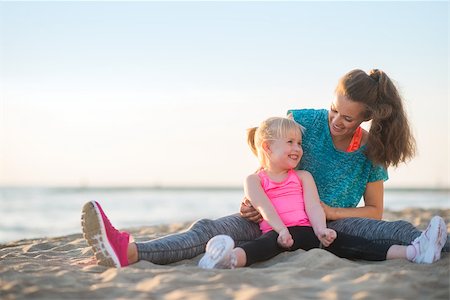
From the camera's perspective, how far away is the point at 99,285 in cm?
297

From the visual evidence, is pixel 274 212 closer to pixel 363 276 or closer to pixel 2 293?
pixel 363 276

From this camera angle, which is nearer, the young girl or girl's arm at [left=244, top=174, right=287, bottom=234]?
the young girl

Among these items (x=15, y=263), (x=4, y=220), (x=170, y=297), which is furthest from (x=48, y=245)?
(x=4, y=220)

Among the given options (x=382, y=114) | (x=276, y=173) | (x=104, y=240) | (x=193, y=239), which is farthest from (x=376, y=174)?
(x=104, y=240)

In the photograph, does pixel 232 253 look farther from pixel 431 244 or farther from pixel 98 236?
pixel 431 244

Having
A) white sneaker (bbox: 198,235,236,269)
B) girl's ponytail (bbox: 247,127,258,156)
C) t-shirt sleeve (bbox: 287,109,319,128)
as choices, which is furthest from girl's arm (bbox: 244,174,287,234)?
t-shirt sleeve (bbox: 287,109,319,128)

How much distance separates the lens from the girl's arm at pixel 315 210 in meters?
3.74

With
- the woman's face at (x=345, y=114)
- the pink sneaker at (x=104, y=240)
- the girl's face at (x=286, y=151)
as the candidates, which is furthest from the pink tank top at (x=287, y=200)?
the pink sneaker at (x=104, y=240)

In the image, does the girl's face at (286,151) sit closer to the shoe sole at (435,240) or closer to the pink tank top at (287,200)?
the pink tank top at (287,200)

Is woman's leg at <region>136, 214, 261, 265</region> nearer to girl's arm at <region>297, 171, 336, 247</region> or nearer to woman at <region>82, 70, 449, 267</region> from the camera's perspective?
woman at <region>82, 70, 449, 267</region>

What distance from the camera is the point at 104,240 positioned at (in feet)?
11.4

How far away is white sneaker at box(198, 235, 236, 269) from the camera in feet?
A: 11.0

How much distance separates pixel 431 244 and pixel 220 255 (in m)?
1.28

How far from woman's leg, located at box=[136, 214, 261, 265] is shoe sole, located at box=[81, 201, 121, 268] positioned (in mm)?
181
